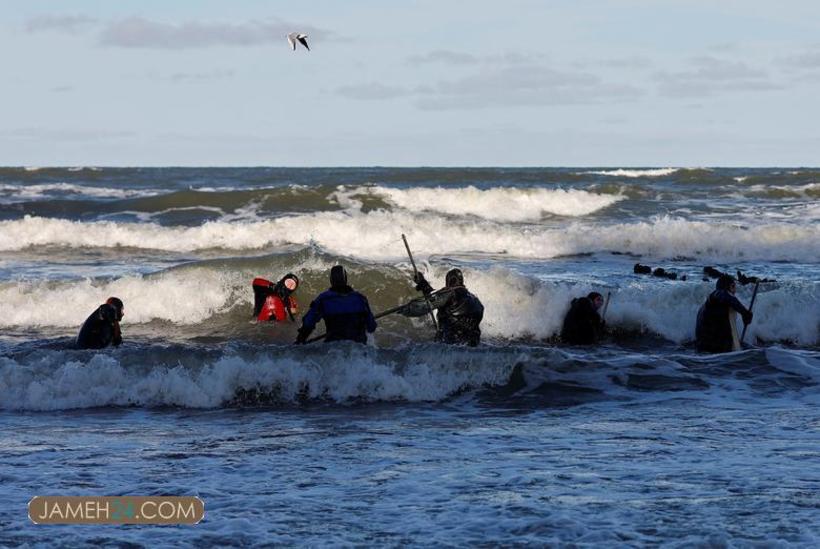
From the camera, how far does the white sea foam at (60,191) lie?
148 feet

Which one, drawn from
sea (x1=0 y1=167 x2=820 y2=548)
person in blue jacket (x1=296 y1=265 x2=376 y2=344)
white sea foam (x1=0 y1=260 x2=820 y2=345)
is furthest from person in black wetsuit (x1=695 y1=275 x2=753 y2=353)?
person in blue jacket (x1=296 y1=265 x2=376 y2=344)

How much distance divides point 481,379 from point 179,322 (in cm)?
844

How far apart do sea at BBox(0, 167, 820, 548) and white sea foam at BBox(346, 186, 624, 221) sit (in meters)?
9.89

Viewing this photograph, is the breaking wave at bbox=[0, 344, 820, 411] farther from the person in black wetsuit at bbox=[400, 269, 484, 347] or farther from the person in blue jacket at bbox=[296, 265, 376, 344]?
the person in black wetsuit at bbox=[400, 269, 484, 347]

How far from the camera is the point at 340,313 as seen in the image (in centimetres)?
1306

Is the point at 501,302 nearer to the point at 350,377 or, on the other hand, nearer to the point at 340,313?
the point at 340,313

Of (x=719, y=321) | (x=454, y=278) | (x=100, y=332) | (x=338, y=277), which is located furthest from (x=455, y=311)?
(x=100, y=332)

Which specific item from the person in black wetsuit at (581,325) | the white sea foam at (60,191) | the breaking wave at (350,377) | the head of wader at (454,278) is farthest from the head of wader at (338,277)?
the white sea foam at (60,191)

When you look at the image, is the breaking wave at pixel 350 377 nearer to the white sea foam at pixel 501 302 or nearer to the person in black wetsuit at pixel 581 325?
the person in black wetsuit at pixel 581 325

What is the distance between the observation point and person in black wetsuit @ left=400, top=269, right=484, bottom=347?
13.9 metres

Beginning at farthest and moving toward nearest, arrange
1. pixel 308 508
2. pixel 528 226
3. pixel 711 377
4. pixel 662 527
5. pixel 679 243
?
pixel 528 226
pixel 679 243
pixel 711 377
pixel 308 508
pixel 662 527

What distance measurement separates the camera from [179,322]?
20156 millimetres

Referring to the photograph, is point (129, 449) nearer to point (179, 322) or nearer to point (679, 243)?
point (179, 322)

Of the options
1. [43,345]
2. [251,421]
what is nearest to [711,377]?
[251,421]
